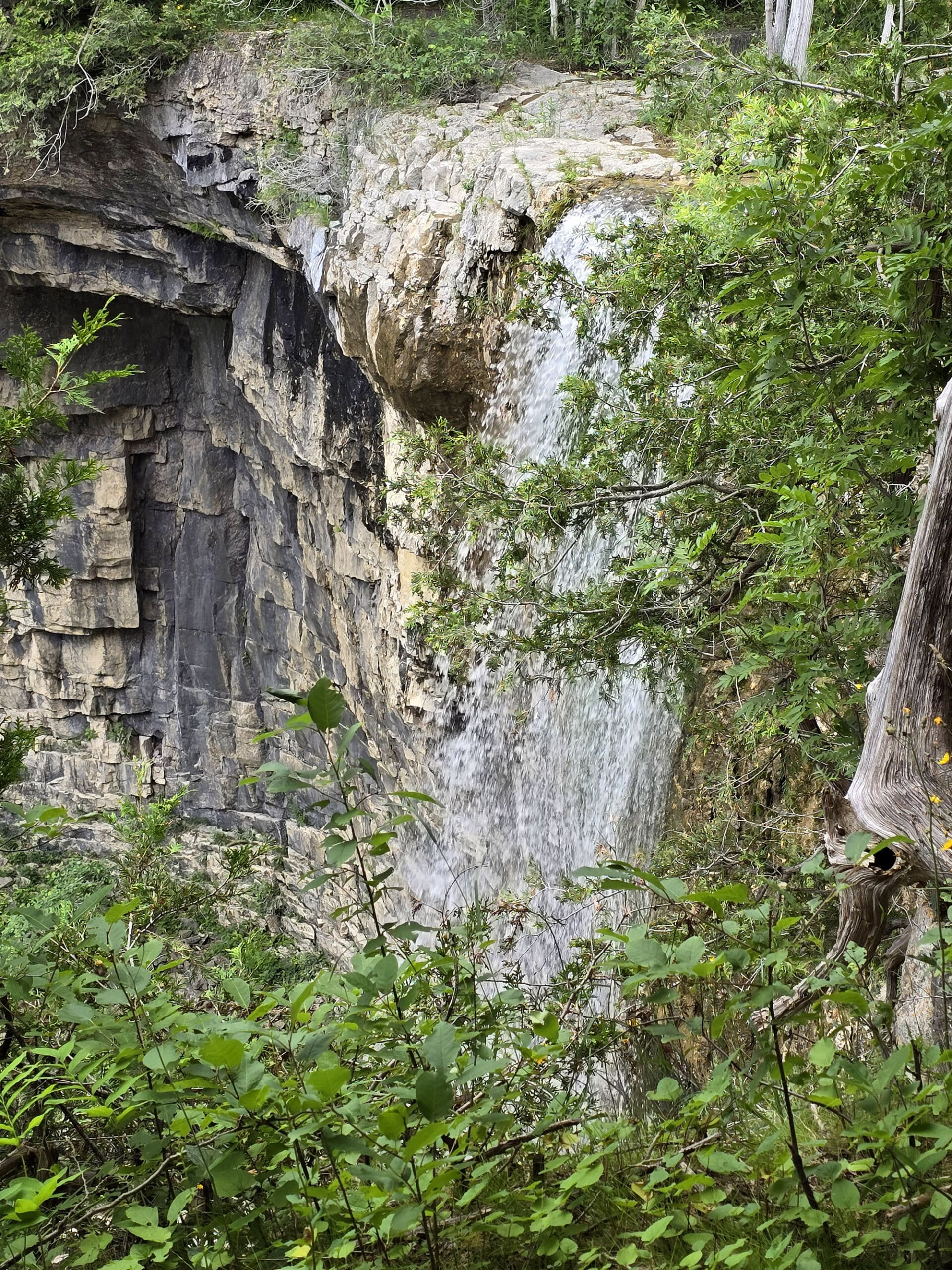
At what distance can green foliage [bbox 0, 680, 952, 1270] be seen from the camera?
1292 millimetres

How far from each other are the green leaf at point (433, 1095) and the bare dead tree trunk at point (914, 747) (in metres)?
0.91

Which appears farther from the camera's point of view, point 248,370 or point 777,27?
point 248,370

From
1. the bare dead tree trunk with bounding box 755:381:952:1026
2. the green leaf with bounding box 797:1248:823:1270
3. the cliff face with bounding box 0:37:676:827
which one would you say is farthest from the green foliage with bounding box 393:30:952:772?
the cliff face with bounding box 0:37:676:827

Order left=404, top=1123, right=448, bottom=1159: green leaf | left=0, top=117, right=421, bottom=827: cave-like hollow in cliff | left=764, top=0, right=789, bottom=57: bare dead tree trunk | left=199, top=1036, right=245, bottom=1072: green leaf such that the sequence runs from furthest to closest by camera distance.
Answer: left=0, top=117, right=421, bottom=827: cave-like hollow in cliff
left=764, top=0, right=789, bottom=57: bare dead tree trunk
left=199, top=1036, right=245, bottom=1072: green leaf
left=404, top=1123, right=448, bottom=1159: green leaf

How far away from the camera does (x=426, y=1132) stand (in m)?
1.16

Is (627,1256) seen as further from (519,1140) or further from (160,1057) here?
(160,1057)

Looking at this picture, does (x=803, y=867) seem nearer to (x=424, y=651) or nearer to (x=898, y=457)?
(x=898, y=457)

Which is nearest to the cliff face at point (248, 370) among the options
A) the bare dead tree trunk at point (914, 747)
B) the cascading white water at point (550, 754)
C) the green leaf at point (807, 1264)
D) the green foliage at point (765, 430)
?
the cascading white water at point (550, 754)

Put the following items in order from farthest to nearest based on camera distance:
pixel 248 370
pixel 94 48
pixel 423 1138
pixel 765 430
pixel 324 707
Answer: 1. pixel 248 370
2. pixel 94 48
3. pixel 765 430
4. pixel 324 707
5. pixel 423 1138

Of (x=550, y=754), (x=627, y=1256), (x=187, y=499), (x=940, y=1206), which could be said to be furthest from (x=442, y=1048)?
(x=187, y=499)

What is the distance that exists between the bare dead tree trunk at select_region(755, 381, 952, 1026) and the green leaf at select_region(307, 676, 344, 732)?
Answer: 1.09 m

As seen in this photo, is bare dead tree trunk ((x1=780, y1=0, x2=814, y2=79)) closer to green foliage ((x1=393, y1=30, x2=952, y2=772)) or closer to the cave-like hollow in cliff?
green foliage ((x1=393, y1=30, x2=952, y2=772))

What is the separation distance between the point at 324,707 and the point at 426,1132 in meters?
0.57

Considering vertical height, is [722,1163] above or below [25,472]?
below
